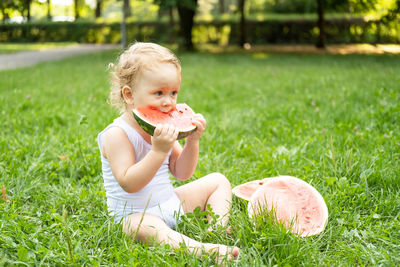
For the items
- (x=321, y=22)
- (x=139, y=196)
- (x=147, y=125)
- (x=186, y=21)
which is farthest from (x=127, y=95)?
(x=321, y=22)

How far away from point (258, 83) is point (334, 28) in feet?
55.3

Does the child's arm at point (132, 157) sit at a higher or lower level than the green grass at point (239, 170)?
higher

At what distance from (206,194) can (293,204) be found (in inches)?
21.1

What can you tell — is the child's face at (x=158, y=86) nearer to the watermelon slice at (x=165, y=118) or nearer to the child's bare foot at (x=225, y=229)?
the watermelon slice at (x=165, y=118)

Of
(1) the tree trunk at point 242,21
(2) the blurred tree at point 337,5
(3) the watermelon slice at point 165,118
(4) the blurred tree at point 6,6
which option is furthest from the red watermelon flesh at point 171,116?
(1) the tree trunk at point 242,21

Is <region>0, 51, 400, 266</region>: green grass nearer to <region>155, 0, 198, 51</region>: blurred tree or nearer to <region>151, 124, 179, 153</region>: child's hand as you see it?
<region>151, 124, 179, 153</region>: child's hand

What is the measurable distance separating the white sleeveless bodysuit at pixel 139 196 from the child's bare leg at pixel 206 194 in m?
0.11

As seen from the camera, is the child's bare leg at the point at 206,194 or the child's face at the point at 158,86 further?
the child's bare leg at the point at 206,194

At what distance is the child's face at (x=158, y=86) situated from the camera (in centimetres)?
206

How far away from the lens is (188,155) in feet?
7.59

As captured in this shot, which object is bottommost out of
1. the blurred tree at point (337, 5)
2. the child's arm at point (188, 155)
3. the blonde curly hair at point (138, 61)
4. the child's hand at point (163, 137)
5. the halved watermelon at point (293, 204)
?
the halved watermelon at point (293, 204)

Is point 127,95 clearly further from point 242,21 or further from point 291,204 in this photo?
point 242,21

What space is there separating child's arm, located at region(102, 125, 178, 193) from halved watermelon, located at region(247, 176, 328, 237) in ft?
1.99

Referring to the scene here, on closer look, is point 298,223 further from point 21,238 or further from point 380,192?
point 21,238
